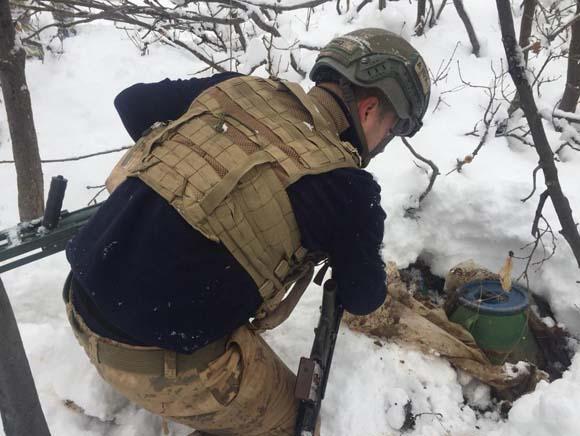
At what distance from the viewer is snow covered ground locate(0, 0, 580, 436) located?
88.5 inches

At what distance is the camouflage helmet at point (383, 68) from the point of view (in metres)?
1.76

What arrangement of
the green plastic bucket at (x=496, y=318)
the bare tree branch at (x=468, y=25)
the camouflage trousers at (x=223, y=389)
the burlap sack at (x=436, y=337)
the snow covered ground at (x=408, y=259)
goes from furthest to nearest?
the bare tree branch at (x=468, y=25)
the green plastic bucket at (x=496, y=318)
the burlap sack at (x=436, y=337)
the snow covered ground at (x=408, y=259)
the camouflage trousers at (x=223, y=389)

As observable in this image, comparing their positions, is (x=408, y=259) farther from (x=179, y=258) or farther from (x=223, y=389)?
(x=179, y=258)

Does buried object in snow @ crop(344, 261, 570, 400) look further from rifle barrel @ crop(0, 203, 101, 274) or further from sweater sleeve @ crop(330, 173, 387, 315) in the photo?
rifle barrel @ crop(0, 203, 101, 274)

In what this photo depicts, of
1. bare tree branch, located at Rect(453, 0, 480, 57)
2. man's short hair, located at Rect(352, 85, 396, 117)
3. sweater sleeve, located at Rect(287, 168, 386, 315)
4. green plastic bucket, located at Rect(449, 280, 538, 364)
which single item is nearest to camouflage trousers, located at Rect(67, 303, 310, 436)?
sweater sleeve, located at Rect(287, 168, 386, 315)

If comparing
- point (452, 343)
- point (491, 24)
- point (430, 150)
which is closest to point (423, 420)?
point (452, 343)

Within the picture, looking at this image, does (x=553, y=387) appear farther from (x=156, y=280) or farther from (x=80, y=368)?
(x=80, y=368)

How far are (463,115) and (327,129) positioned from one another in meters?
3.26

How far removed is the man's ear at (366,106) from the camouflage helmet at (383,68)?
0.05 meters

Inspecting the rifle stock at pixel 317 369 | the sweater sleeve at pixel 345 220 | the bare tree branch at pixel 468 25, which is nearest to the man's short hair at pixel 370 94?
the sweater sleeve at pixel 345 220

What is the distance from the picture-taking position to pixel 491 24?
19.0ft

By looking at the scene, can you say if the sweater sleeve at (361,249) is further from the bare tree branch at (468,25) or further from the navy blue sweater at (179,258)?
the bare tree branch at (468,25)

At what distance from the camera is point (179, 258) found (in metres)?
1.41

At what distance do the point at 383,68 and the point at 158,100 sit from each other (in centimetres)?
83
